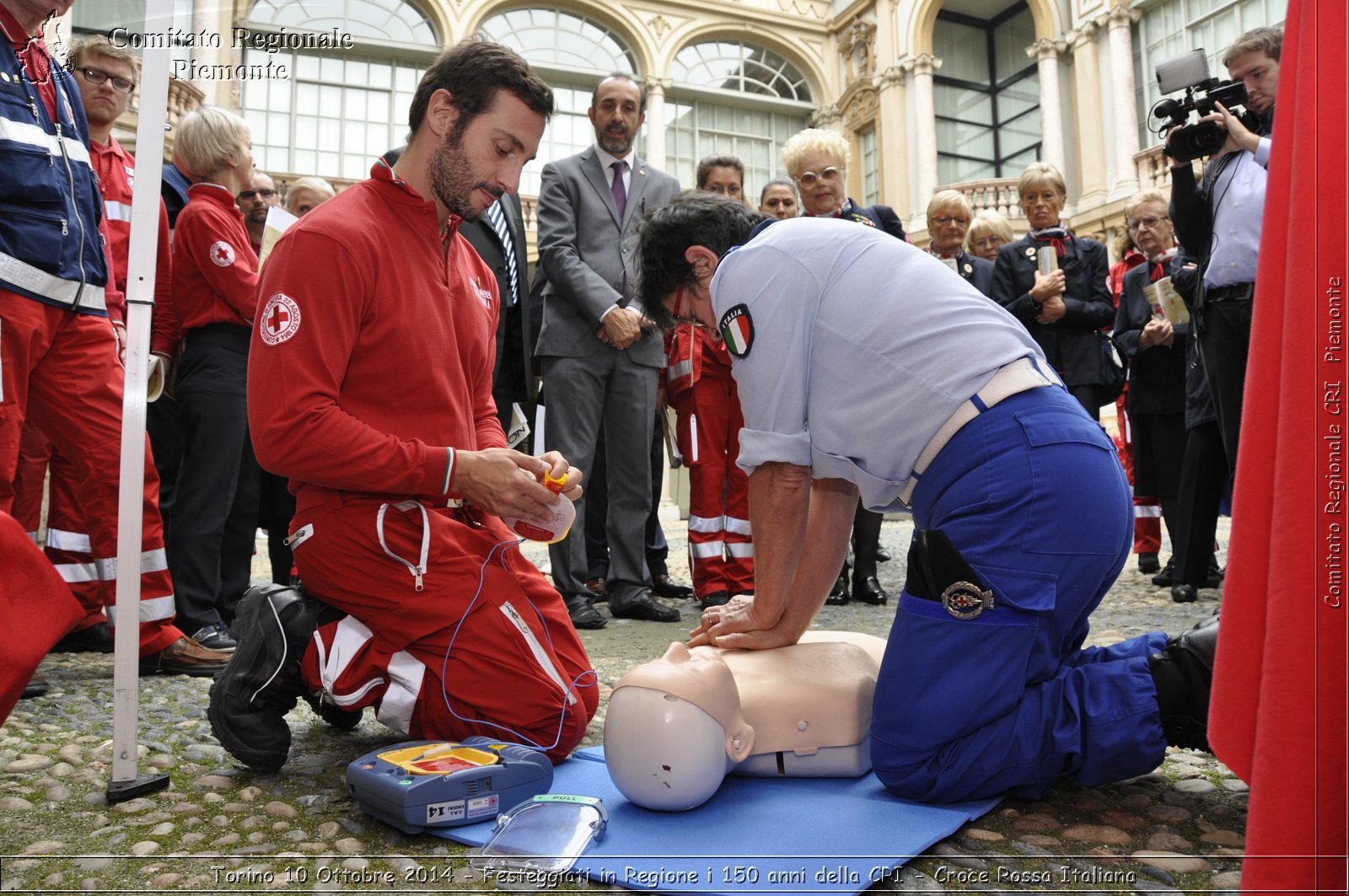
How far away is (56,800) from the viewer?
1.94 m

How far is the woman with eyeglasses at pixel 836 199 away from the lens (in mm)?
4656

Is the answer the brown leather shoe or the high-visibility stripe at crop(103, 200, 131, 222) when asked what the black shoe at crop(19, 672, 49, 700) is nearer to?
the brown leather shoe

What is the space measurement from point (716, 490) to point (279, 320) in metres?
2.82

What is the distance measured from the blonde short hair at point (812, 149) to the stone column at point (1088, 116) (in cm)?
1269

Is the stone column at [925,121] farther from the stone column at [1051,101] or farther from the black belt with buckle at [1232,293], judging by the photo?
the black belt with buckle at [1232,293]

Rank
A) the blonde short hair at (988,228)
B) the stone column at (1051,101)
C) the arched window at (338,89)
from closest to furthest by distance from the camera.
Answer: the blonde short hair at (988,228)
the arched window at (338,89)
the stone column at (1051,101)

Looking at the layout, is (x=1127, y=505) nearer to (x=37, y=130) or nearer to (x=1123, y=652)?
(x=1123, y=652)

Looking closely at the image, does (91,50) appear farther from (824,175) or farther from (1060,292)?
(1060,292)

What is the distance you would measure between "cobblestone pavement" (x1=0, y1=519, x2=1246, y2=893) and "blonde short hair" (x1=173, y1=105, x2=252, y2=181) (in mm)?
2170

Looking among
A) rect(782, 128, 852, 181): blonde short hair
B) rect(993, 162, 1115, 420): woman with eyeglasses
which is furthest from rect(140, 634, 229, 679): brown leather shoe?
rect(993, 162, 1115, 420): woman with eyeglasses

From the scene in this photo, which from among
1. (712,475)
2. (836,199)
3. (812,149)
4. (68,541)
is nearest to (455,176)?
(68,541)

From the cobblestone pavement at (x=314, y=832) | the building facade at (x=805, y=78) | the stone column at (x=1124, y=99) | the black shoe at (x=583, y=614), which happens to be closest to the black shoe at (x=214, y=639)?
the cobblestone pavement at (x=314, y=832)

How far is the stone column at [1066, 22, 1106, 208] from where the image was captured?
1598 centimetres

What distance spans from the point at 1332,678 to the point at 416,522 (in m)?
1.72
